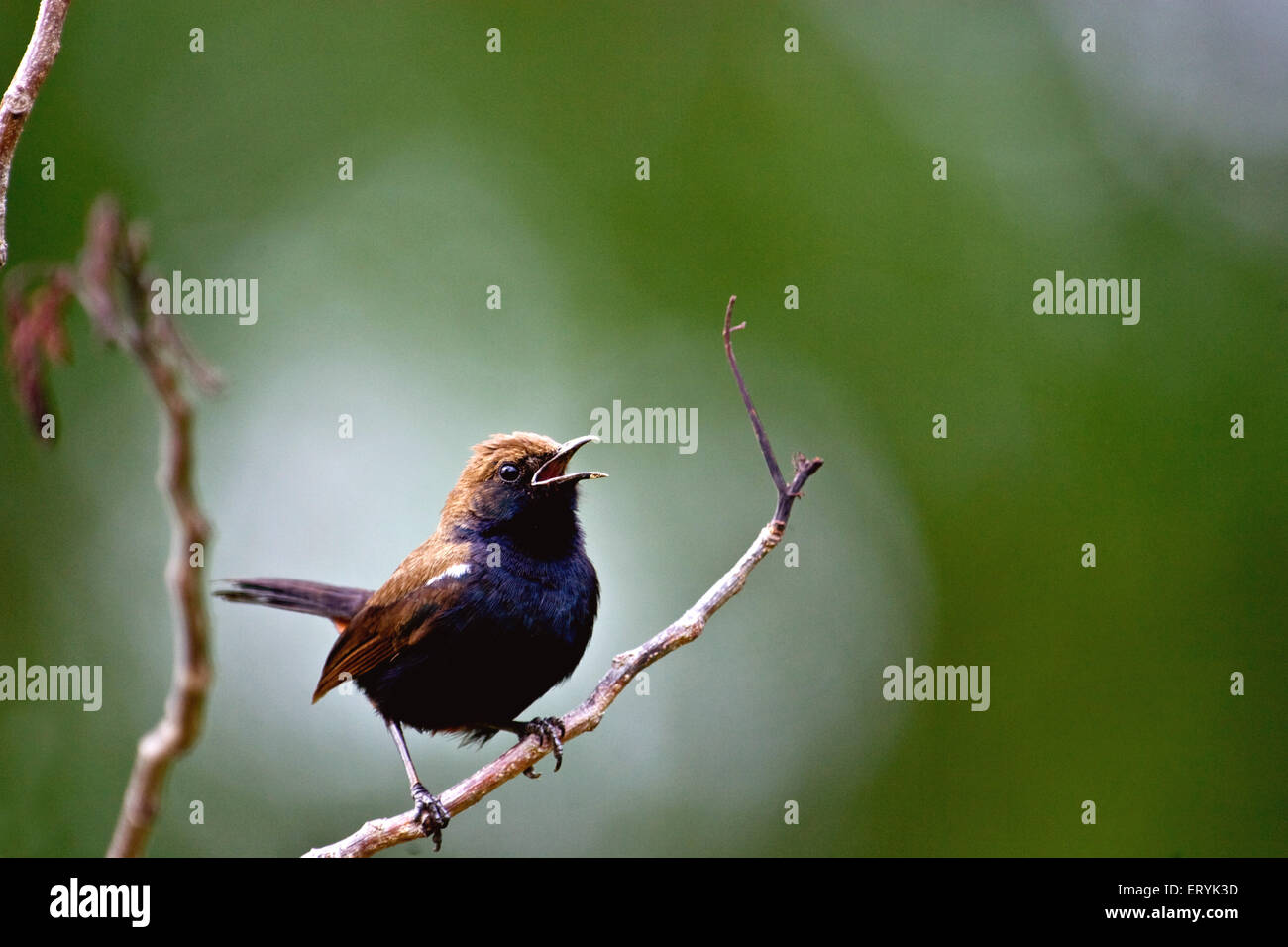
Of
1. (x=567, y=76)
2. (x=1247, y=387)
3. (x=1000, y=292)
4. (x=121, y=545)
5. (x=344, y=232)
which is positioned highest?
(x=567, y=76)

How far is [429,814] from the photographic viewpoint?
390 cm

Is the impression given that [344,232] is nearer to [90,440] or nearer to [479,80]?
[479,80]

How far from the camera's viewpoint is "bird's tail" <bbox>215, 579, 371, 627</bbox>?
559cm

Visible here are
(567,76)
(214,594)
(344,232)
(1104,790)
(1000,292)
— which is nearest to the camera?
(214,594)

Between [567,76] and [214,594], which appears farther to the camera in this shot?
[567,76]

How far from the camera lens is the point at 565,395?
10625 millimetres

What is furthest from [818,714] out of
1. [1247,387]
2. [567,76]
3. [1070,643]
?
[567,76]

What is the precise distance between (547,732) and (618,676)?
733mm

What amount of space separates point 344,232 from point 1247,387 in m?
8.31

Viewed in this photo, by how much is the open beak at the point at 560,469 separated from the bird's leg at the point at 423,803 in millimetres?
1178

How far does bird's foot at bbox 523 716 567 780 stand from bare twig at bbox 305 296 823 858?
0.10 metres
